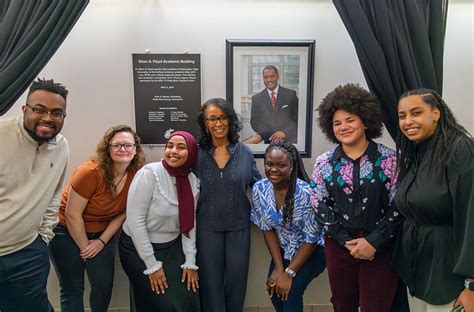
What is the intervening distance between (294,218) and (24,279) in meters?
1.45

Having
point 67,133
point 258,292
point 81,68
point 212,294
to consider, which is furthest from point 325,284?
point 81,68

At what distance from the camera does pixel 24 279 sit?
5.34 feet

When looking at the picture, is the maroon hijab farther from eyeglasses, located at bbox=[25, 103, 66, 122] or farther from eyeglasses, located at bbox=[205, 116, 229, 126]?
eyeglasses, located at bbox=[25, 103, 66, 122]

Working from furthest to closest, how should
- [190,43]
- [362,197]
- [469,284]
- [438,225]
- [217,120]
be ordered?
[190,43] → [217,120] → [362,197] → [438,225] → [469,284]

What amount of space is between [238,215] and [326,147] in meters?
0.87

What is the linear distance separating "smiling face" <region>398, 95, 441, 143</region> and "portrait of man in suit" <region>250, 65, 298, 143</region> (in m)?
0.88

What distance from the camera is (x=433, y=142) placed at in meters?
1.39

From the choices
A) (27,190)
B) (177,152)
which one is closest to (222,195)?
(177,152)

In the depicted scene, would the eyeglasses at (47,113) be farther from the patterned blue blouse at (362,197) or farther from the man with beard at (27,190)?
the patterned blue blouse at (362,197)

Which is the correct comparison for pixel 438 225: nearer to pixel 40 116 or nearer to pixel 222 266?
pixel 222 266

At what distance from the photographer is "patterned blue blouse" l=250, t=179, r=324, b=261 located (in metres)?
1.78

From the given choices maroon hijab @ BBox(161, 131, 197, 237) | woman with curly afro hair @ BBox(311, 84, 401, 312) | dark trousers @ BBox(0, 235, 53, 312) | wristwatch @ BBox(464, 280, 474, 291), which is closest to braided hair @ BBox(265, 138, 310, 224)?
woman with curly afro hair @ BBox(311, 84, 401, 312)

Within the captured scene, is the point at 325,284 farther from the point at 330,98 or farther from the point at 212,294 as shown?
the point at 330,98

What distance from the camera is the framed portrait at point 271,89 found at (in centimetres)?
217
